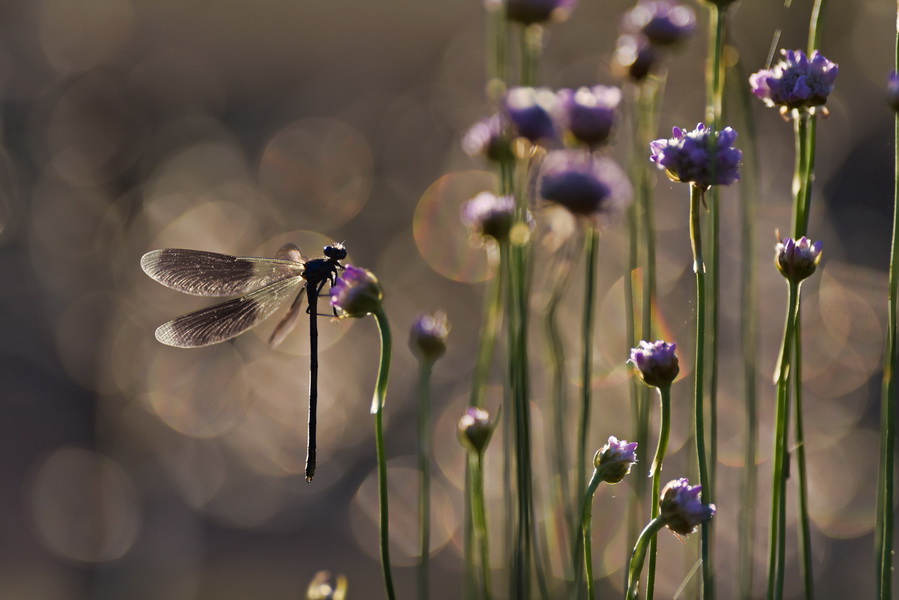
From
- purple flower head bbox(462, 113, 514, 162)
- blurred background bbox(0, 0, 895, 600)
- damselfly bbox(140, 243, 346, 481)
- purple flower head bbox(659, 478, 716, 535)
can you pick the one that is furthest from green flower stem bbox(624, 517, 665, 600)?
blurred background bbox(0, 0, 895, 600)

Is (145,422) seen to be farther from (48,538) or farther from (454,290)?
(454,290)

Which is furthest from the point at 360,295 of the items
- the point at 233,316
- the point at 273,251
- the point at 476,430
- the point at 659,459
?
the point at 273,251

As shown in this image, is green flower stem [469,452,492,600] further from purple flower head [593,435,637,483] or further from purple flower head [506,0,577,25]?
purple flower head [506,0,577,25]

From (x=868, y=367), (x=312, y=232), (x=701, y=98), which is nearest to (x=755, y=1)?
(x=701, y=98)

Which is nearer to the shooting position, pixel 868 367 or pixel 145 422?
pixel 868 367

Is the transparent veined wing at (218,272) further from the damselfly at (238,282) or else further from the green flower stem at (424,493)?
the green flower stem at (424,493)

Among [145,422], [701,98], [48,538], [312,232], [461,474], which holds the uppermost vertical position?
[701,98]

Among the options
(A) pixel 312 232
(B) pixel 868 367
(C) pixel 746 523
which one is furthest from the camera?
(A) pixel 312 232
